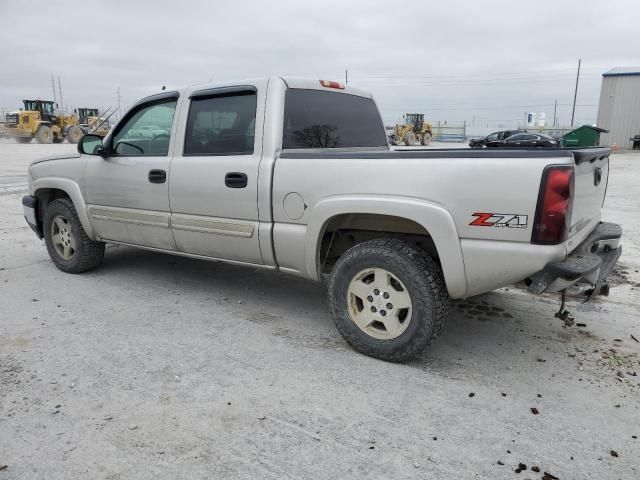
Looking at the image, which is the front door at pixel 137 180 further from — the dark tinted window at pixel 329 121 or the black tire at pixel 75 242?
the dark tinted window at pixel 329 121

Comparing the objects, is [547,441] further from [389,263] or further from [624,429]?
[389,263]

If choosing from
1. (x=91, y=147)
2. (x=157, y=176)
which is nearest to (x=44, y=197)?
(x=91, y=147)

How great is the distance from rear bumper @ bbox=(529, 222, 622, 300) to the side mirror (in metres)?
3.84

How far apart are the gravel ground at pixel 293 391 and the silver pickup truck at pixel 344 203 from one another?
0.46 metres

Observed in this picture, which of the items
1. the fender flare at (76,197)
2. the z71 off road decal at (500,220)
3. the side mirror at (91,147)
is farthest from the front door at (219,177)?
the z71 off road decal at (500,220)

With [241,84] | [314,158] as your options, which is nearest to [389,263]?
[314,158]

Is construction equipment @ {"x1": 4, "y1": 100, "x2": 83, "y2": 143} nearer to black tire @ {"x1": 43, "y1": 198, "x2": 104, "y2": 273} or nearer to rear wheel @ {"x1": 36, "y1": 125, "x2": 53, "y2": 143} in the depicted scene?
rear wheel @ {"x1": 36, "y1": 125, "x2": 53, "y2": 143}

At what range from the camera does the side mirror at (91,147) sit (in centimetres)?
461

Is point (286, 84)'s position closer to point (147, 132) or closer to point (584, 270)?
point (147, 132)

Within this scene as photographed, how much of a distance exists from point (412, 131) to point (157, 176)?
36.6 m

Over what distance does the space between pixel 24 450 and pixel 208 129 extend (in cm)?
259

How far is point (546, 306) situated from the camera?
4398mm

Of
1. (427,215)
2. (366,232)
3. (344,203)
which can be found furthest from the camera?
(366,232)

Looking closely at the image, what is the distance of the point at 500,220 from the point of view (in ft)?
9.05
